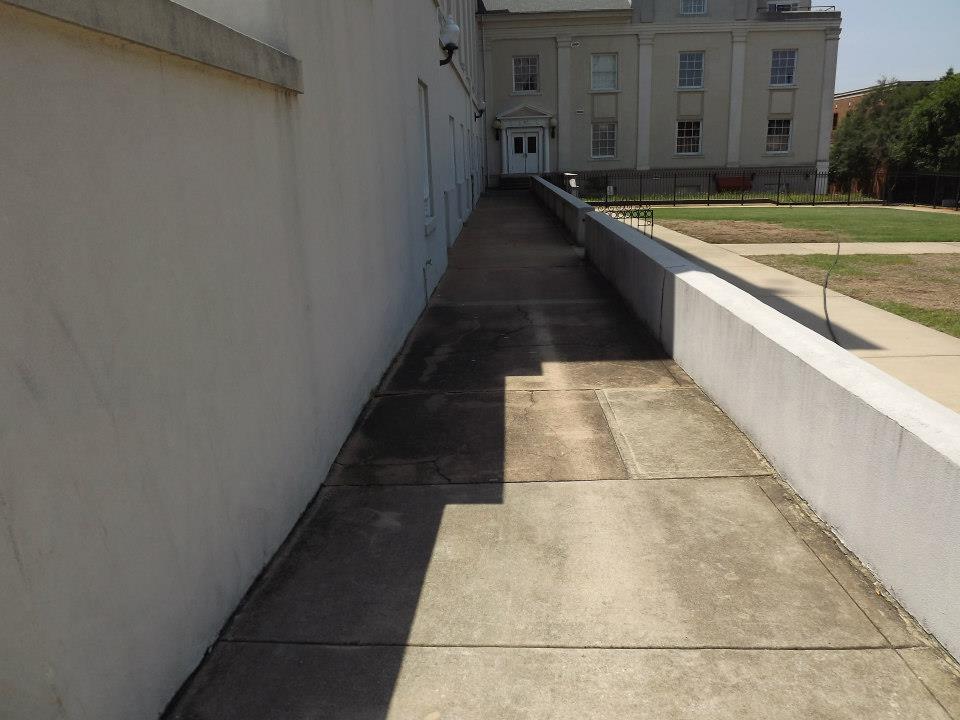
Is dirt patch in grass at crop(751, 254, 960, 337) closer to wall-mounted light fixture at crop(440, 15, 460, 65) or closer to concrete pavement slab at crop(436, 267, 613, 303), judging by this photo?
concrete pavement slab at crop(436, 267, 613, 303)

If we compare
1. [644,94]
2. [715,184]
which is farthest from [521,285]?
[715,184]

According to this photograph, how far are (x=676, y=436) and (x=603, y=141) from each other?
37.7 m

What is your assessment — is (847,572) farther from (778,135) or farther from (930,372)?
(778,135)

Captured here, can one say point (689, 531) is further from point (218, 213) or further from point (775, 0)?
point (775, 0)

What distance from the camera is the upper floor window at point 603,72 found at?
130 feet

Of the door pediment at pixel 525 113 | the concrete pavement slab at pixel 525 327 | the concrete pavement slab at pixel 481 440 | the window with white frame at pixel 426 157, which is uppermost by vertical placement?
the door pediment at pixel 525 113

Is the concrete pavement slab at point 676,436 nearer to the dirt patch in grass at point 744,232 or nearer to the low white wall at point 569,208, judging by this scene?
the low white wall at point 569,208

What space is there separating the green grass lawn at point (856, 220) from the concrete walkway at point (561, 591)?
15121 mm

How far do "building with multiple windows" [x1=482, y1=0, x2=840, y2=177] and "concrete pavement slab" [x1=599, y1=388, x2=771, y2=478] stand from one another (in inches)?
1405

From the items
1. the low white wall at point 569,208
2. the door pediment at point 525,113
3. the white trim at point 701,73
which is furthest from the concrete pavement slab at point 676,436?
the white trim at point 701,73

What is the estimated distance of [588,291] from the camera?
36.9ft

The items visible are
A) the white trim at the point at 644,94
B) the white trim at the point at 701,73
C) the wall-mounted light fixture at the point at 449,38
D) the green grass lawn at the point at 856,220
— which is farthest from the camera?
the white trim at the point at 701,73

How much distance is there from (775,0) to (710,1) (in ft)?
18.6

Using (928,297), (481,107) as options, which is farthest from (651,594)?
(481,107)
